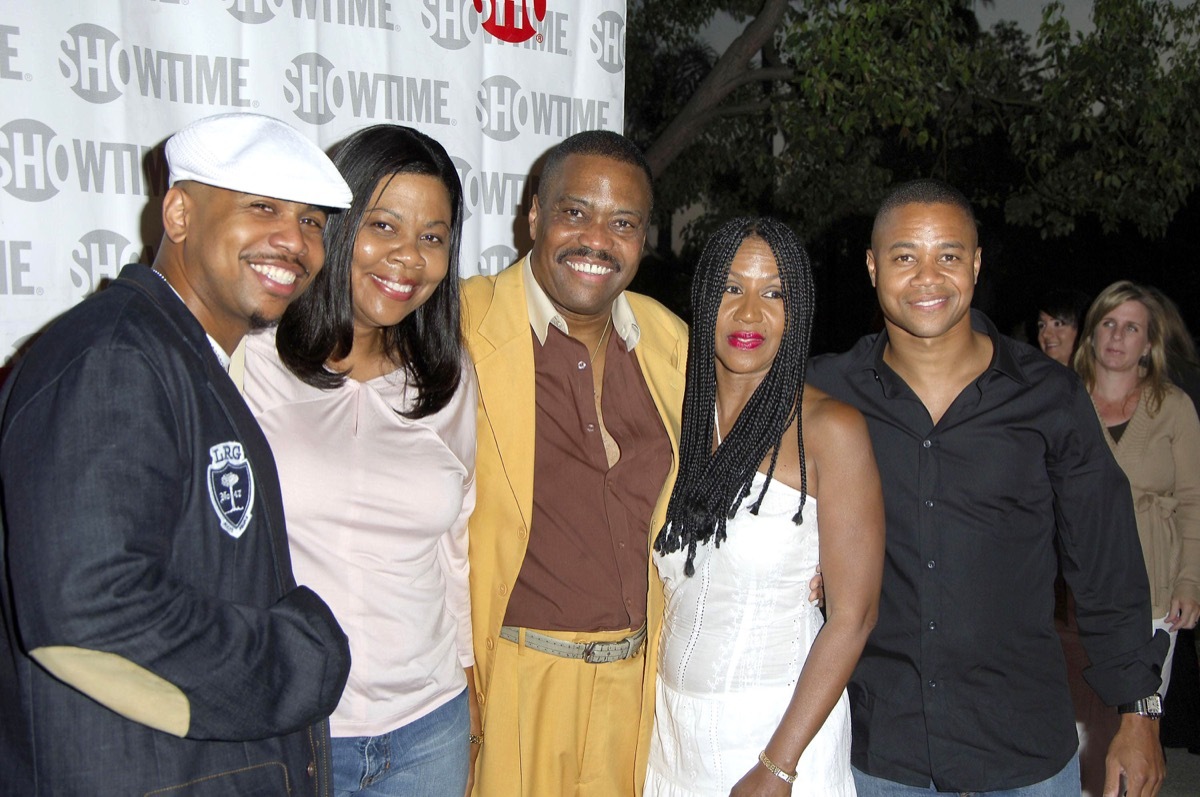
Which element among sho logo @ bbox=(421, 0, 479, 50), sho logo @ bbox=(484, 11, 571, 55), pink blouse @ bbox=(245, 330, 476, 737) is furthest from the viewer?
sho logo @ bbox=(484, 11, 571, 55)

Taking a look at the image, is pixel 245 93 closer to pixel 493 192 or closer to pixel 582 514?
pixel 493 192

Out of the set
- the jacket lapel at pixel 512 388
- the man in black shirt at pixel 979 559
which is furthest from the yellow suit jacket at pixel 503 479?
the man in black shirt at pixel 979 559

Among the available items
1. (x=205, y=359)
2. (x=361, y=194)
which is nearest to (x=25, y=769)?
(x=205, y=359)

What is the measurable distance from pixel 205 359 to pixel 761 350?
1.41 m

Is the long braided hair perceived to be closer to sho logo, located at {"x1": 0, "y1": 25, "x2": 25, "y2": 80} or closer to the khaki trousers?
the khaki trousers

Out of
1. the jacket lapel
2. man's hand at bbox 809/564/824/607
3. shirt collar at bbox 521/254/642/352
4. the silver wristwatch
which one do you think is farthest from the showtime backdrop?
the silver wristwatch

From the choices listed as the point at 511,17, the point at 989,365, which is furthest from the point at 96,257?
the point at 989,365

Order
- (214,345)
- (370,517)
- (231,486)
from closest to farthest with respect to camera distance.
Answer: (231,486)
(214,345)
(370,517)

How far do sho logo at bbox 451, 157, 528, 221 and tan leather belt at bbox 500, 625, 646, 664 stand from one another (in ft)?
4.98

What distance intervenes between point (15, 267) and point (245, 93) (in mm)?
830

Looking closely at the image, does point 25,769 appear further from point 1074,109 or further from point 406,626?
point 1074,109

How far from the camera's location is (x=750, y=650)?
2.46 meters

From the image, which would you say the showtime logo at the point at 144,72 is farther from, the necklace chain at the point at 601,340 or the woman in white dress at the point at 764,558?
the woman in white dress at the point at 764,558

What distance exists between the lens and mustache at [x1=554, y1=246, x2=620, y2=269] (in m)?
2.89
